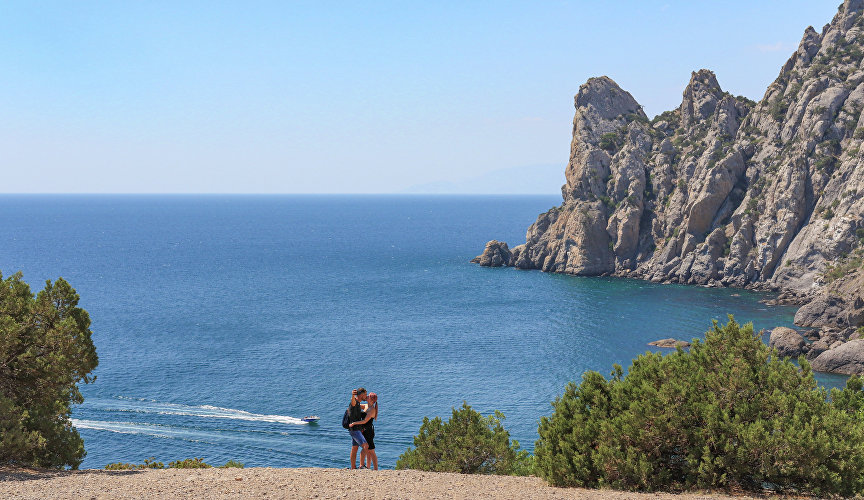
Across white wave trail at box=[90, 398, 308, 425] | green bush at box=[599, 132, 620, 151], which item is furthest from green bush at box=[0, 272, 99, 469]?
green bush at box=[599, 132, 620, 151]

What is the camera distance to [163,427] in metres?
54.8

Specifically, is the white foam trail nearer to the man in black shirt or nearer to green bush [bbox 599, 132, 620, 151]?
the man in black shirt

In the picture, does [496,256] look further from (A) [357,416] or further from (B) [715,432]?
(B) [715,432]

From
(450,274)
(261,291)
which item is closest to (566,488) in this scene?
(261,291)

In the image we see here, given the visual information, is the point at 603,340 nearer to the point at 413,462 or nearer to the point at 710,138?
the point at 413,462

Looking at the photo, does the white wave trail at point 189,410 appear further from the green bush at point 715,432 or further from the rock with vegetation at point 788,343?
the rock with vegetation at point 788,343

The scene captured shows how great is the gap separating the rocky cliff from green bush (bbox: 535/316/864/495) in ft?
284

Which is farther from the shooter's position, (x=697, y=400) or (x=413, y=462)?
(x=413, y=462)

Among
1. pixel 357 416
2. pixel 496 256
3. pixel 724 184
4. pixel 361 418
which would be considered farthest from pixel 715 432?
pixel 496 256

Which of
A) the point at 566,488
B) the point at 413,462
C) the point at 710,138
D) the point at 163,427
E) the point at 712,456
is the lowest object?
the point at 163,427

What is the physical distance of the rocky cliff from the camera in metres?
108

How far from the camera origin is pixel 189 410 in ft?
192

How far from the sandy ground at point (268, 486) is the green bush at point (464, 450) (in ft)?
18.0

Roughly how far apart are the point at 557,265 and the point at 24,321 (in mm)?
120035
